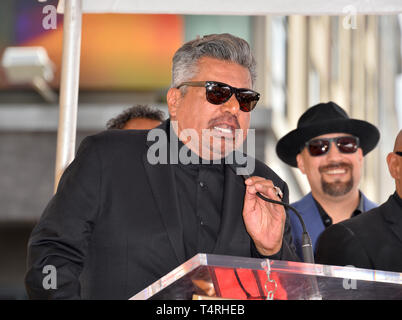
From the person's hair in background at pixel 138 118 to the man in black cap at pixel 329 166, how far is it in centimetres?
86

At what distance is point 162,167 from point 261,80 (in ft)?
30.6

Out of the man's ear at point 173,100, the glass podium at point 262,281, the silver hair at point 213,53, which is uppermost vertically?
the silver hair at point 213,53

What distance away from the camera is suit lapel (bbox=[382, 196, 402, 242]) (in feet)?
10.3

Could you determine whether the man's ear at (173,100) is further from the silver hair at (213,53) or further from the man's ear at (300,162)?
the man's ear at (300,162)

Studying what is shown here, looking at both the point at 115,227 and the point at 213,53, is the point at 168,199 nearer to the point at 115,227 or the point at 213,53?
the point at 115,227

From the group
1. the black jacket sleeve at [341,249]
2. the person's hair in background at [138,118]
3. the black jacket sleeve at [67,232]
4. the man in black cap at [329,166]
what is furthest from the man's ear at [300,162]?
the black jacket sleeve at [67,232]

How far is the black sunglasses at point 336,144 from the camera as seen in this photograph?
4.51 m

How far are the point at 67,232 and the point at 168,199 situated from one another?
0.40 meters

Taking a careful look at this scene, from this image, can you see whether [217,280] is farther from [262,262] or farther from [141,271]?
[141,271]

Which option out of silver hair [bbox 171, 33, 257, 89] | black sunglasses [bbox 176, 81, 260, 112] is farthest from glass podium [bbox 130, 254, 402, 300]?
silver hair [bbox 171, 33, 257, 89]

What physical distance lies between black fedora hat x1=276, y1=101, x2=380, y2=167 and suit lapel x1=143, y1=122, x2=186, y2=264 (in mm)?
2003

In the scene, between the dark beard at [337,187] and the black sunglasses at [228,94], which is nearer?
the black sunglasses at [228,94]

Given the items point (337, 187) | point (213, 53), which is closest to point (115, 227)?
point (213, 53)
